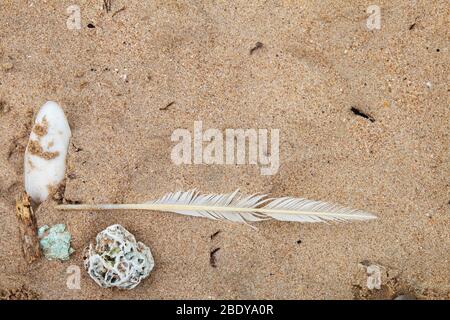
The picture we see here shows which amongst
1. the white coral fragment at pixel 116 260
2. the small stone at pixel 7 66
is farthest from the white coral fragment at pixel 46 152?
the white coral fragment at pixel 116 260

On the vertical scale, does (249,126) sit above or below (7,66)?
below

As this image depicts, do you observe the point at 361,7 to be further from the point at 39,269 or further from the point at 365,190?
the point at 39,269

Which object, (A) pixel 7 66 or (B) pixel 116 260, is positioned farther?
(A) pixel 7 66

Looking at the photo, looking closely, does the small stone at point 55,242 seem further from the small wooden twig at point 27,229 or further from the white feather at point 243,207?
the white feather at point 243,207

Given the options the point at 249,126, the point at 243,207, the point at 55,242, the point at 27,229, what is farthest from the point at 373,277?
the point at 27,229

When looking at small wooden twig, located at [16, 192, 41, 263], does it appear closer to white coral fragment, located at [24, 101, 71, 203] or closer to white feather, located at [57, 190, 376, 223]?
white coral fragment, located at [24, 101, 71, 203]

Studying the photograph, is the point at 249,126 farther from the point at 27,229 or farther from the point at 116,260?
the point at 27,229

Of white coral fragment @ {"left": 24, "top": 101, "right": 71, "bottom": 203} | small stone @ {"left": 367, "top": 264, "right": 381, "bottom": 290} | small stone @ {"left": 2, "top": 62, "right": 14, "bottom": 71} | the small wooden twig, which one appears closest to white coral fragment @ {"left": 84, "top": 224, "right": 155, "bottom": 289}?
the small wooden twig
